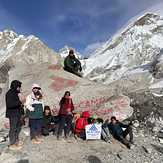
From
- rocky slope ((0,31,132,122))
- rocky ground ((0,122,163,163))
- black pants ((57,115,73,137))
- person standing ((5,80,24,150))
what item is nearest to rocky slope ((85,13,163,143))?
rocky slope ((0,31,132,122))

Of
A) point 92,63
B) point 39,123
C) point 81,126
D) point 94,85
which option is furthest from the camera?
point 92,63

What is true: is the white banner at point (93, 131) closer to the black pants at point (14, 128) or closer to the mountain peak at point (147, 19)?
the black pants at point (14, 128)

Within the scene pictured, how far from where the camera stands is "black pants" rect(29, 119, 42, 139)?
14.1 metres

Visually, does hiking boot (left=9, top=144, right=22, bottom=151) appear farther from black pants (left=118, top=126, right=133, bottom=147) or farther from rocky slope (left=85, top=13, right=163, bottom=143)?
rocky slope (left=85, top=13, right=163, bottom=143)

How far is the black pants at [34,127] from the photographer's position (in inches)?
554

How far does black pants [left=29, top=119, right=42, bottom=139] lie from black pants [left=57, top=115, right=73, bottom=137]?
858mm

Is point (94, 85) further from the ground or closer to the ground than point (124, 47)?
closer to the ground

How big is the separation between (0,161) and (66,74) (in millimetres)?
7997

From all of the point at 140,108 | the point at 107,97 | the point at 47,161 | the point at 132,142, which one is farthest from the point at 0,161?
the point at 140,108

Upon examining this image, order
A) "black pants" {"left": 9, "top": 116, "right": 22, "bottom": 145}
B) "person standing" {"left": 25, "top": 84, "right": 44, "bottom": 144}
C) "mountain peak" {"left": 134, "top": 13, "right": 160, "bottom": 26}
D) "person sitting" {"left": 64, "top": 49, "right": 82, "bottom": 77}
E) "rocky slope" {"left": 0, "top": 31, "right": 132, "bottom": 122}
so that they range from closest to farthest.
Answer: "black pants" {"left": 9, "top": 116, "right": 22, "bottom": 145}, "person standing" {"left": 25, "top": 84, "right": 44, "bottom": 144}, "rocky slope" {"left": 0, "top": 31, "right": 132, "bottom": 122}, "person sitting" {"left": 64, "top": 49, "right": 82, "bottom": 77}, "mountain peak" {"left": 134, "top": 13, "right": 160, "bottom": 26}

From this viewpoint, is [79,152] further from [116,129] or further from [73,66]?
[73,66]

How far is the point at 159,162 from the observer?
13469mm

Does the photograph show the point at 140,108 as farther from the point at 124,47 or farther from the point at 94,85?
the point at 124,47

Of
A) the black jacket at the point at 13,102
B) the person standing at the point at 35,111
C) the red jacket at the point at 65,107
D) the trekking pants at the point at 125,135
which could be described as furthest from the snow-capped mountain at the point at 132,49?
the black jacket at the point at 13,102
